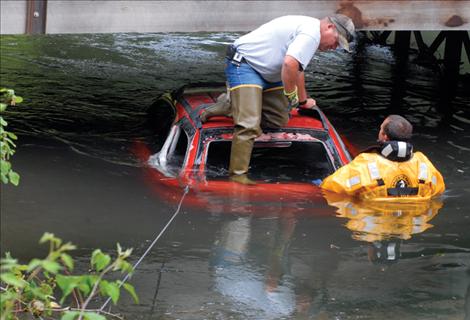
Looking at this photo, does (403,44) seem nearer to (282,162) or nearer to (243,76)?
(282,162)

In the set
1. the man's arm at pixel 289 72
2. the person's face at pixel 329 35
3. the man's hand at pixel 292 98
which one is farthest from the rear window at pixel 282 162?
the person's face at pixel 329 35

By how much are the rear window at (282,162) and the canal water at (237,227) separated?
1.30 feet

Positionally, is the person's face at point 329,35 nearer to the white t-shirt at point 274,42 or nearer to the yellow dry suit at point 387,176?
the white t-shirt at point 274,42

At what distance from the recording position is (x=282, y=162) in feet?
27.2

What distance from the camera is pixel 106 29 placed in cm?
838

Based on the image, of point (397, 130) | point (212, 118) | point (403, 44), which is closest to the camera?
point (397, 130)

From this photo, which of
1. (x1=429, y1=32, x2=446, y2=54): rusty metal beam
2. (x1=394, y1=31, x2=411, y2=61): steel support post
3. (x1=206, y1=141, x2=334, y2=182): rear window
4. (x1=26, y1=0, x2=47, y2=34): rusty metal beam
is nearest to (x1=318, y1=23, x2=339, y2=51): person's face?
(x1=206, y1=141, x2=334, y2=182): rear window

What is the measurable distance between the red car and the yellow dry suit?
0.42 metres

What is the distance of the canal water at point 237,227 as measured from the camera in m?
5.64

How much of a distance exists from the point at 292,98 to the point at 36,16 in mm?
2533

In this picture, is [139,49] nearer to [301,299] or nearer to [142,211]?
[142,211]

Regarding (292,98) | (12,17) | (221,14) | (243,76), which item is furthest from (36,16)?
(292,98)

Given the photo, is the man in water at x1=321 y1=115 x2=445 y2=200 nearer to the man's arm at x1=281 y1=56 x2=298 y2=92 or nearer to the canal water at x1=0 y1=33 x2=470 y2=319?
the canal water at x1=0 y1=33 x2=470 y2=319

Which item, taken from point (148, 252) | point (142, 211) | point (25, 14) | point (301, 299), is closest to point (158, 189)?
point (142, 211)
